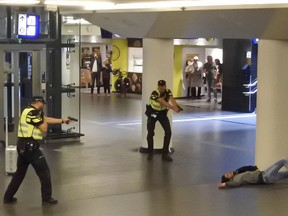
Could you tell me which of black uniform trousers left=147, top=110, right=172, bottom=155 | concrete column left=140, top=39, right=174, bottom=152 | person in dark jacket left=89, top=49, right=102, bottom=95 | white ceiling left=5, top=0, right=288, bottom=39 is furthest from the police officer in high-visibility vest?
person in dark jacket left=89, top=49, right=102, bottom=95

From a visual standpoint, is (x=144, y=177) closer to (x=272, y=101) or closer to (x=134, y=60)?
(x=272, y=101)

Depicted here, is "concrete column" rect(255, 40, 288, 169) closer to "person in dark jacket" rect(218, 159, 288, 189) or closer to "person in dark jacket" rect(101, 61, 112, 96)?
"person in dark jacket" rect(218, 159, 288, 189)

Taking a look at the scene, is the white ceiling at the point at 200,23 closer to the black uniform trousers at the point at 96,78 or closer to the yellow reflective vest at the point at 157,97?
the yellow reflective vest at the point at 157,97

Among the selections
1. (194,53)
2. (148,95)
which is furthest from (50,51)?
(194,53)

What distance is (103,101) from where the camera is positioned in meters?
24.2

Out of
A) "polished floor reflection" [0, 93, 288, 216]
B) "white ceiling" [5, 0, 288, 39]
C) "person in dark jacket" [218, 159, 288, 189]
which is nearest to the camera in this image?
"white ceiling" [5, 0, 288, 39]

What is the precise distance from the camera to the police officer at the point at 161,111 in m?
12.2

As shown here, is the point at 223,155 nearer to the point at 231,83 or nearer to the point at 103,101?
the point at 231,83

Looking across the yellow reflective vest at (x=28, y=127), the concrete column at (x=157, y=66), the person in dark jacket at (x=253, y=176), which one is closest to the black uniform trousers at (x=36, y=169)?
the yellow reflective vest at (x=28, y=127)

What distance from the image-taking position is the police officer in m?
12.2

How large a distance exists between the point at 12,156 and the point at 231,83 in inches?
477

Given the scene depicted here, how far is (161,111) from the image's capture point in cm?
1244

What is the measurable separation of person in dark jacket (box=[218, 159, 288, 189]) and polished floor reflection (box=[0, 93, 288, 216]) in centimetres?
13

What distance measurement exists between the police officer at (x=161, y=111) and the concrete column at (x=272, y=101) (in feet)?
6.73
